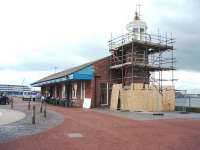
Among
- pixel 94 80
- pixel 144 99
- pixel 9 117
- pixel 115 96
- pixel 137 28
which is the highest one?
pixel 137 28

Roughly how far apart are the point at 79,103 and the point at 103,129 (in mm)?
21625

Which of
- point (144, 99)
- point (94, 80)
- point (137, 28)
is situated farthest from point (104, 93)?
point (137, 28)

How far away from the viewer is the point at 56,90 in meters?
50.8

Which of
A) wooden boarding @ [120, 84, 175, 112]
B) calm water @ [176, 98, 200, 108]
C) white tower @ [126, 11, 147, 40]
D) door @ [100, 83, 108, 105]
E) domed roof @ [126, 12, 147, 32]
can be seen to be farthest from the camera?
door @ [100, 83, 108, 105]

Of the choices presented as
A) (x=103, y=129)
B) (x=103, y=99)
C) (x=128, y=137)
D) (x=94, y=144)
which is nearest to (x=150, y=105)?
(x=103, y=99)

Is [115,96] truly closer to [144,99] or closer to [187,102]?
[144,99]

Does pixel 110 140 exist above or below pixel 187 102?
below

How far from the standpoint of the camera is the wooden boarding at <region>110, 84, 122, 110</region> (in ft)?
107

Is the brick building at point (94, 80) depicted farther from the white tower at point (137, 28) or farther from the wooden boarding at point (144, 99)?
the white tower at point (137, 28)

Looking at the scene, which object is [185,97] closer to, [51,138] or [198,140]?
[198,140]

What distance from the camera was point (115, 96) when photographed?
33.1 meters

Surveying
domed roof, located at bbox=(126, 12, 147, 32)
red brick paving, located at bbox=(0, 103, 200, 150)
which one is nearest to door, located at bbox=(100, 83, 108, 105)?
domed roof, located at bbox=(126, 12, 147, 32)

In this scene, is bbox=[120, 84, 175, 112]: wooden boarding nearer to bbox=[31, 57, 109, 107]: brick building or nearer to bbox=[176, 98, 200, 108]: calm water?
bbox=[176, 98, 200, 108]: calm water

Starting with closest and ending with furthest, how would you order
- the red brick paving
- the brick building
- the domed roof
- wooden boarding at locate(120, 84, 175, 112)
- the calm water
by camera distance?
the red brick paving
wooden boarding at locate(120, 84, 175, 112)
the calm water
the domed roof
the brick building
